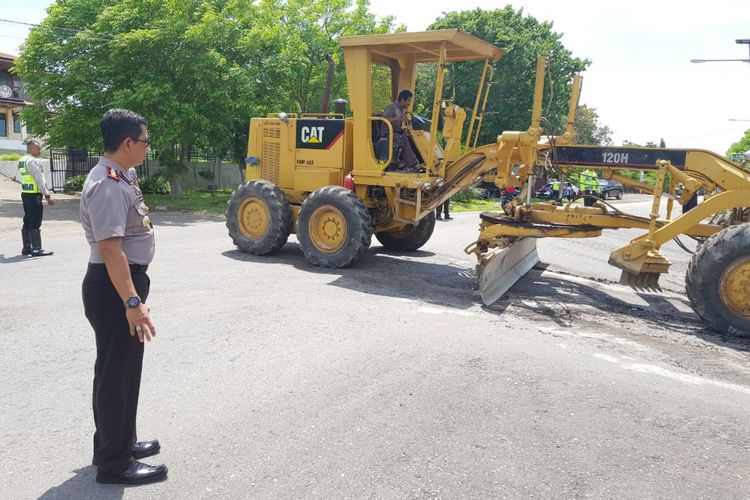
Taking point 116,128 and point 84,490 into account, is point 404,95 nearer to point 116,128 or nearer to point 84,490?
point 116,128

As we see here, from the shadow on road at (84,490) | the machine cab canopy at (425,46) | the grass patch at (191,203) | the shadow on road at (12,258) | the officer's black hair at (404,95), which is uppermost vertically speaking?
the machine cab canopy at (425,46)

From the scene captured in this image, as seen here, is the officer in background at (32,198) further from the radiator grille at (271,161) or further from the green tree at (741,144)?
the green tree at (741,144)

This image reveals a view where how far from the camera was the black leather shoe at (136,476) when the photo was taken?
10.0 feet

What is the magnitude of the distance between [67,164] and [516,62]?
24.8 m

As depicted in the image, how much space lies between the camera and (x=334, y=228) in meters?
8.72

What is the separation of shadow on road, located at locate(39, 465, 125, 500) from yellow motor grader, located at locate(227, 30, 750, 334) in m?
4.71

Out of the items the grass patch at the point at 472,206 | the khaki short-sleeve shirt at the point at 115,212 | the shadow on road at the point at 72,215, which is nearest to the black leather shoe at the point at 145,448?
the khaki short-sleeve shirt at the point at 115,212

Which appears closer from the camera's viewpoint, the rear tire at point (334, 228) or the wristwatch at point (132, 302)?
the wristwatch at point (132, 302)

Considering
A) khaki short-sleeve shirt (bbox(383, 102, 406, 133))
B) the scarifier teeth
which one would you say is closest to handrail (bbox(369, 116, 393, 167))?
khaki short-sleeve shirt (bbox(383, 102, 406, 133))

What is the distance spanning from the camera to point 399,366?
470 centimetres

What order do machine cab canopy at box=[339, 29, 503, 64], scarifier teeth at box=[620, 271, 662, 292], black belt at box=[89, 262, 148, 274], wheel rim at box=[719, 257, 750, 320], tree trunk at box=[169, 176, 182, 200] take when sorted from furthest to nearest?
tree trunk at box=[169, 176, 182, 200] < machine cab canopy at box=[339, 29, 503, 64] < scarifier teeth at box=[620, 271, 662, 292] < wheel rim at box=[719, 257, 750, 320] < black belt at box=[89, 262, 148, 274]

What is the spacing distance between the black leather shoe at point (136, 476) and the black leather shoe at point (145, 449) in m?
0.17

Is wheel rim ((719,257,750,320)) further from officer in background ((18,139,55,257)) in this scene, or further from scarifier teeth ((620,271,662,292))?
officer in background ((18,139,55,257))

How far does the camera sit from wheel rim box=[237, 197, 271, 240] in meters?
9.59
